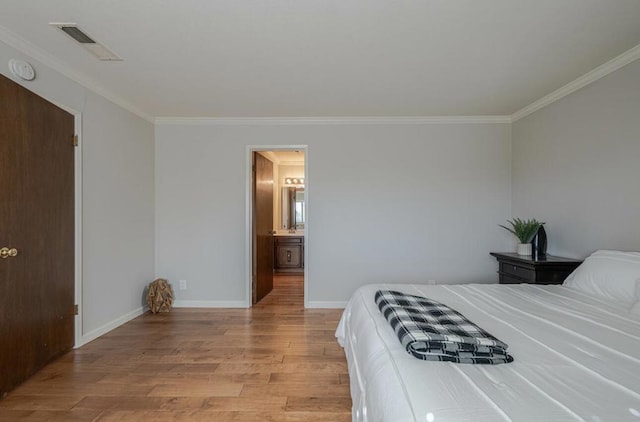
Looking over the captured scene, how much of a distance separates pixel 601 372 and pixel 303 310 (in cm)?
311

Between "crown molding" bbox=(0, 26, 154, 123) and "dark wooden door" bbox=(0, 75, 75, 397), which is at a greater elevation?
"crown molding" bbox=(0, 26, 154, 123)

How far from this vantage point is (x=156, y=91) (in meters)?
3.11

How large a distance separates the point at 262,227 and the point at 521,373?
3.72 metres

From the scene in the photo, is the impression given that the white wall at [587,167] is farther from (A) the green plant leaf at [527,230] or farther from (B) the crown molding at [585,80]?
(A) the green plant leaf at [527,230]

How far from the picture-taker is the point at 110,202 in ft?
10.5

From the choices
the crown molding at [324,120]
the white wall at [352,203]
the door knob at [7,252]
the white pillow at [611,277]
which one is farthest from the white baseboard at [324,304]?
the door knob at [7,252]

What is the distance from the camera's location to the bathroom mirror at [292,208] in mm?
6852

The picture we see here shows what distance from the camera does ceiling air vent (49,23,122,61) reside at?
2.06m

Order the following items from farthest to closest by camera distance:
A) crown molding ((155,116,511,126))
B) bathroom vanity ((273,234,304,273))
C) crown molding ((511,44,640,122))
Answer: bathroom vanity ((273,234,304,273)), crown molding ((155,116,511,126)), crown molding ((511,44,640,122))

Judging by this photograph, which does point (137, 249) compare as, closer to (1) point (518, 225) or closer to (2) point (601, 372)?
(2) point (601, 372)

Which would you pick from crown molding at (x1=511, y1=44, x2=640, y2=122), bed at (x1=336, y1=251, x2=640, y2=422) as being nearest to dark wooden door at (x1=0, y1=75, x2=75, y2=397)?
bed at (x1=336, y1=251, x2=640, y2=422)

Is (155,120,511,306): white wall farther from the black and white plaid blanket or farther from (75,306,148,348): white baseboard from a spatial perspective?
the black and white plaid blanket

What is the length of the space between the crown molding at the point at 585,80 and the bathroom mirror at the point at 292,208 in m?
4.26

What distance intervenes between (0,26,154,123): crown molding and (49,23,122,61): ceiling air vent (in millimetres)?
368
